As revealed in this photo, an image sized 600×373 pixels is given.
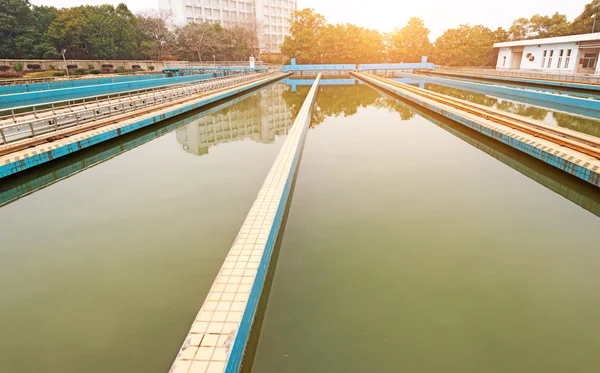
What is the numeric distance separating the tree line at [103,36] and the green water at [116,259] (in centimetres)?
5119

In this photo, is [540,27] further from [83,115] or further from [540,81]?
→ [83,115]

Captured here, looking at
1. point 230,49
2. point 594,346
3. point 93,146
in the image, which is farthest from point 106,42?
point 594,346

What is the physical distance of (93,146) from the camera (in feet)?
37.4

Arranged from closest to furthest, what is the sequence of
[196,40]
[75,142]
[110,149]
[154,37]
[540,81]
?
[75,142] < [110,149] < [540,81] < [196,40] < [154,37]

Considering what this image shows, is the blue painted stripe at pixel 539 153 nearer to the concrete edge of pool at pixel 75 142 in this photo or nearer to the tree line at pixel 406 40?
the concrete edge of pool at pixel 75 142

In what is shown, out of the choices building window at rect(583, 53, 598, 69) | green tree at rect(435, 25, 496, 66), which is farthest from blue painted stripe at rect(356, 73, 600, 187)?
green tree at rect(435, 25, 496, 66)

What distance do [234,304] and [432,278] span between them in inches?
113

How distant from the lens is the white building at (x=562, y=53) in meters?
34.2

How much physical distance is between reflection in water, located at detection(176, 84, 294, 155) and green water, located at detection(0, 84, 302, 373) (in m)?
2.69

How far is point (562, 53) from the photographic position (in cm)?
3753

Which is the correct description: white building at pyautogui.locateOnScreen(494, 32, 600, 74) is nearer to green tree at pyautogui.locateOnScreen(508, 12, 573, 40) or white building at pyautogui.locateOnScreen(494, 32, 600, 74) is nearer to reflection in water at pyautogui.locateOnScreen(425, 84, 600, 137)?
green tree at pyautogui.locateOnScreen(508, 12, 573, 40)

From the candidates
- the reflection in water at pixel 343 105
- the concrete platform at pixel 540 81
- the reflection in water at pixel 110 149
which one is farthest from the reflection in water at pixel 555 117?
the reflection in water at pixel 110 149

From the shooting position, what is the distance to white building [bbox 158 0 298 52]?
8338 cm

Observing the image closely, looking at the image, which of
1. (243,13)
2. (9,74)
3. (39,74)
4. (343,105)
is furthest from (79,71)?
(243,13)
